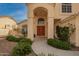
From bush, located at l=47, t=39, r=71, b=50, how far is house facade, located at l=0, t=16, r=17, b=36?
0.98 metres

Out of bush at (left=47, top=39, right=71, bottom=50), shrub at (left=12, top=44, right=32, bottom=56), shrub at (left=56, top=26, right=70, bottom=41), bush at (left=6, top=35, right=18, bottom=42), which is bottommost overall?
shrub at (left=12, top=44, right=32, bottom=56)

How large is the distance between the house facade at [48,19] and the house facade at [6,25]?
0.28 meters

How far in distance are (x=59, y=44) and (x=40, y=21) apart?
76cm

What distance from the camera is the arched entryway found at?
12.0 meters

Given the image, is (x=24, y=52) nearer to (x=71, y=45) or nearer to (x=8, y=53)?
(x=8, y=53)

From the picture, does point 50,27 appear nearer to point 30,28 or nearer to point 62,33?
point 62,33

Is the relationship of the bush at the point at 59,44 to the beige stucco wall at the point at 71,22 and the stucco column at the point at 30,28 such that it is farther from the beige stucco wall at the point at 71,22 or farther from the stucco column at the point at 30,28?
the stucco column at the point at 30,28

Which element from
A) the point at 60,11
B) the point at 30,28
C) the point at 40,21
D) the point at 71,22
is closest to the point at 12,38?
the point at 30,28

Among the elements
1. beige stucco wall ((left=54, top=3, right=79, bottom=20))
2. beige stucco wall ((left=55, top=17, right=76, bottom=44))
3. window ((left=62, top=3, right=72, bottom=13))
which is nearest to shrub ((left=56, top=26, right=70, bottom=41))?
beige stucco wall ((left=55, top=17, right=76, bottom=44))

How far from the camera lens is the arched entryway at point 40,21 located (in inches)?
472

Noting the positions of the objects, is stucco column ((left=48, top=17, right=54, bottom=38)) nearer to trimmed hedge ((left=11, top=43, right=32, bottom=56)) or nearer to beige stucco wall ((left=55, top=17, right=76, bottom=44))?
beige stucco wall ((left=55, top=17, right=76, bottom=44))

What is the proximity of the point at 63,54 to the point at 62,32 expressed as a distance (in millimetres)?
599

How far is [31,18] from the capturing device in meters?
12.0

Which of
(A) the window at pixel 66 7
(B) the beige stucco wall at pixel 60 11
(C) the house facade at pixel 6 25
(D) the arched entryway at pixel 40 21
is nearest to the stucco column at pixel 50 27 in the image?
(D) the arched entryway at pixel 40 21
